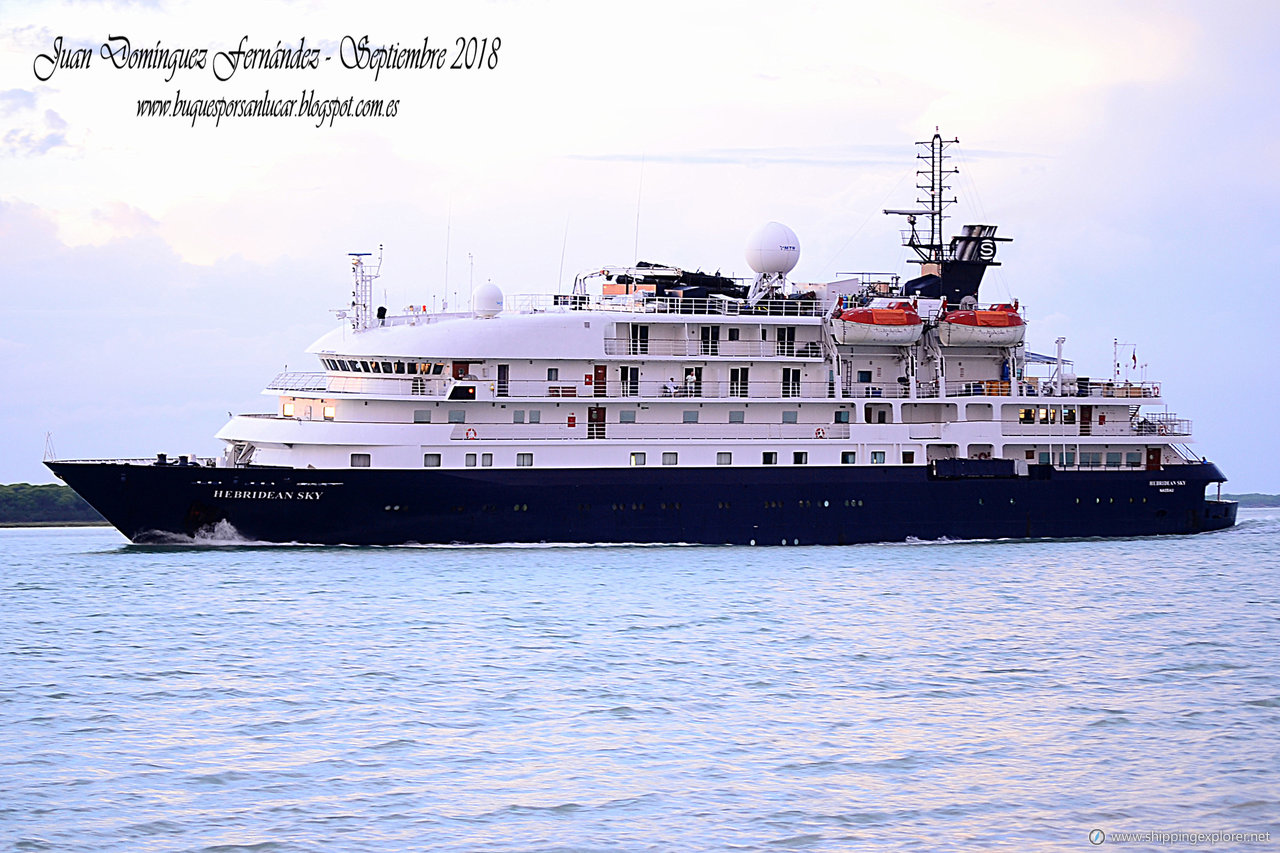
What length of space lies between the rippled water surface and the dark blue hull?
434 centimetres

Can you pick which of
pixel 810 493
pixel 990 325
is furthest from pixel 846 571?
pixel 990 325

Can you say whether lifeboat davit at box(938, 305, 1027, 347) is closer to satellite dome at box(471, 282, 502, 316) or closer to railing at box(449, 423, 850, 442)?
railing at box(449, 423, 850, 442)

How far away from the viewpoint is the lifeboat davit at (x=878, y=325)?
41.2m

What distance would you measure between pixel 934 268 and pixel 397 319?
18038 mm

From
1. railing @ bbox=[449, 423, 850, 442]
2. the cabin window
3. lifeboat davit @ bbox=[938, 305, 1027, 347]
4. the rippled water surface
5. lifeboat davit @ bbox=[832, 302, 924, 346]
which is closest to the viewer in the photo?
the rippled water surface

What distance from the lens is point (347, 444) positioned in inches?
1439

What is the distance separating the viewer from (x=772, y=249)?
42656 millimetres

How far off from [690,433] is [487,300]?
22.8 ft

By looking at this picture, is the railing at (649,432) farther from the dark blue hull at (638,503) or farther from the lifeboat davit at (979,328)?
the lifeboat davit at (979,328)

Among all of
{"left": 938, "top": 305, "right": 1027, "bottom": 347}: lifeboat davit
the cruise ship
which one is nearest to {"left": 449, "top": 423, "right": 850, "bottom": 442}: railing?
the cruise ship

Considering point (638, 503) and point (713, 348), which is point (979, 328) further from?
point (638, 503)

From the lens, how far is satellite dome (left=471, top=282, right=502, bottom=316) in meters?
39.7

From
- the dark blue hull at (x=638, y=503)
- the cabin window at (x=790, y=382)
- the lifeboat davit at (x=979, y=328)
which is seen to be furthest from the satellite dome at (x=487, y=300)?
the lifeboat davit at (x=979, y=328)

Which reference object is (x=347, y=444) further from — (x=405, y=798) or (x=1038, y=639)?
(x=405, y=798)
